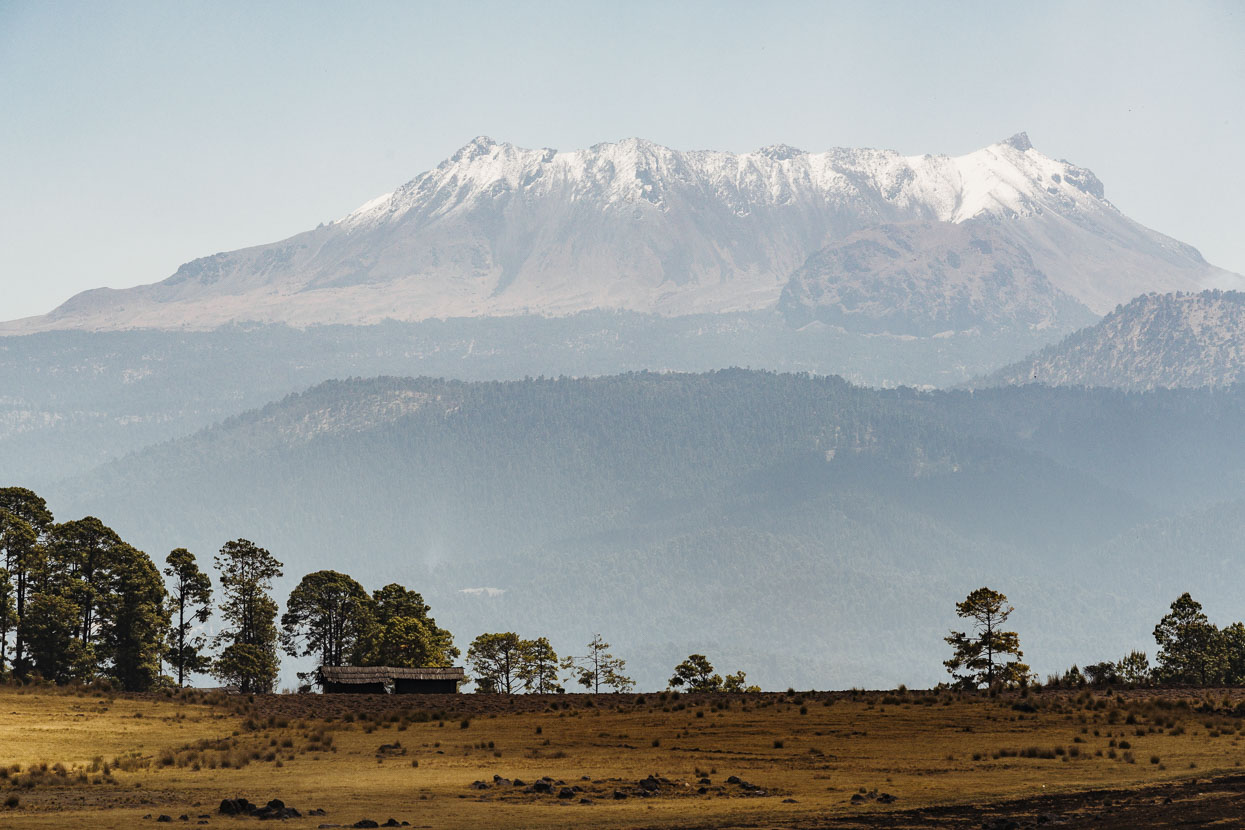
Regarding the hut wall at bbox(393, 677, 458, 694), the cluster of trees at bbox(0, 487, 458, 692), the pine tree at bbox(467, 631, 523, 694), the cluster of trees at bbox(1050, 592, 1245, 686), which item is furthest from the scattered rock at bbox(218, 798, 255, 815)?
the pine tree at bbox(467, 631, 523, 694)

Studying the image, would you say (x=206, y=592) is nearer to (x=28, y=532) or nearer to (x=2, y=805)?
(x=28, y=532)

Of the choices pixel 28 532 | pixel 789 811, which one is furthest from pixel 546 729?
pixel 28 532

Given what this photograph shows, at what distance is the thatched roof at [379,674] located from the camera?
100438mm

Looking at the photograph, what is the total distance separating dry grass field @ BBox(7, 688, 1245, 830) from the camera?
47375mm

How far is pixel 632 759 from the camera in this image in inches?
2509

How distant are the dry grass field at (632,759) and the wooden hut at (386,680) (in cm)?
1089

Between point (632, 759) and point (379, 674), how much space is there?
42.1 meters

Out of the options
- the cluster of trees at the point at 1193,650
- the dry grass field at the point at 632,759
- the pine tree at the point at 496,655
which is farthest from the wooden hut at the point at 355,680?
the cluster of trees at the point at 1193,650

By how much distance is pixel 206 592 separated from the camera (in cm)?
12244

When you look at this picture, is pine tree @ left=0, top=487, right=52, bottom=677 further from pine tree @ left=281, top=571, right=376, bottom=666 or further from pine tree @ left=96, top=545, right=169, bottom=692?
pine tree @ left=281, top=571, right=376, bottom=666

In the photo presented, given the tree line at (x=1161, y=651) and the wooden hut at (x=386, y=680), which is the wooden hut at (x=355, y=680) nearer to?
the wooden hut at (x=386, y=680)

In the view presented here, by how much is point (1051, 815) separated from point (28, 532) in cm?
8435

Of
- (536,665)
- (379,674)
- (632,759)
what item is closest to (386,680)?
(379,674)

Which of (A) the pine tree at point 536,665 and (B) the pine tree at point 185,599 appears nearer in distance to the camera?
(B) the pine tree at point 185,599
